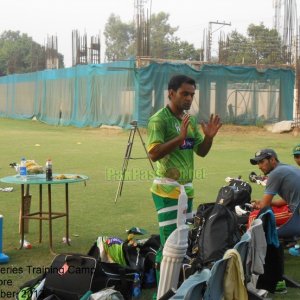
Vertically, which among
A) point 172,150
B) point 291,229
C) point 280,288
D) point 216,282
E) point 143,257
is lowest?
point 280,288

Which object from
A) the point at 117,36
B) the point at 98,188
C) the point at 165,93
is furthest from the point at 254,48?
the point at 117,36

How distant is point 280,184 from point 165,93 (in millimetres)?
19969

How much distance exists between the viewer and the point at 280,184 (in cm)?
584

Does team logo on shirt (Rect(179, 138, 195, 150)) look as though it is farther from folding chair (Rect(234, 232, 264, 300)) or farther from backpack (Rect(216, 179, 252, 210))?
backpack (Rect(216, 179, 252, 210))

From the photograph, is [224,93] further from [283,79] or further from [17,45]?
[17,45]

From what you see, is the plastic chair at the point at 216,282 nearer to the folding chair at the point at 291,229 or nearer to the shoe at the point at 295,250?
the folding chair at the point at 291,229

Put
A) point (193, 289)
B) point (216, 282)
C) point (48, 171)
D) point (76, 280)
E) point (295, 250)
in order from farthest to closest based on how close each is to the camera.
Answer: point (48, 171) < point (295, 250) < point (76, 280) < point (216, 282) < point (193, 289)

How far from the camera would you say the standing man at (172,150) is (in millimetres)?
4422

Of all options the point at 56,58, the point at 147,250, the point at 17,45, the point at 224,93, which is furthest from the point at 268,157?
the point at 17,45

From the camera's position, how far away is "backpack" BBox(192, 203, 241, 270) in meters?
4.24

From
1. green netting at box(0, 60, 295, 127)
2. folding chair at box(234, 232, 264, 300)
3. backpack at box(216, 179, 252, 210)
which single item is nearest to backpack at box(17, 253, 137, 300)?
folding chair at box(234, 232, 264, 300)

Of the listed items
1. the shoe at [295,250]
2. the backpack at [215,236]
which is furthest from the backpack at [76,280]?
the shoe at [295,250]

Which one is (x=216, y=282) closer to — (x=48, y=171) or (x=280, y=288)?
(x=280, y=288)

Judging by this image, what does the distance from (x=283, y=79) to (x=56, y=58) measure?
2078cm
